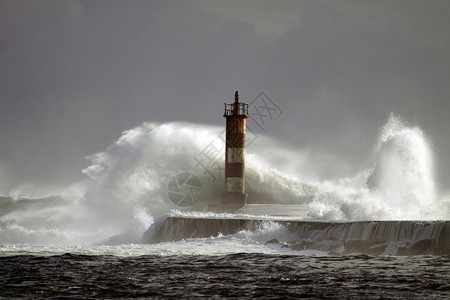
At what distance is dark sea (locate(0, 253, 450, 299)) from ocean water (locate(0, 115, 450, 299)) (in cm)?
2

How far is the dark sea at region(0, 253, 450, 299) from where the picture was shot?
9.15m

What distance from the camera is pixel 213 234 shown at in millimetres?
18625

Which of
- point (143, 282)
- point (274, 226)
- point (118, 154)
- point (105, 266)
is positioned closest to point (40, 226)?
point (118, 154)

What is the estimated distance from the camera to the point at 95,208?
2800 centimetres

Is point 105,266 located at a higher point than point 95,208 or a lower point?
lower

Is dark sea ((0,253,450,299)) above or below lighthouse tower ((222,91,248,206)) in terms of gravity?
below

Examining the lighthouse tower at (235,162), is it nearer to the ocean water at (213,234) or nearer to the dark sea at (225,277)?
the ocean water at (213,234)

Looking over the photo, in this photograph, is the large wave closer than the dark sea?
No

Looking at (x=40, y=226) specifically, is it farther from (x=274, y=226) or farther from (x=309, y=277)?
(x=309, y=277)

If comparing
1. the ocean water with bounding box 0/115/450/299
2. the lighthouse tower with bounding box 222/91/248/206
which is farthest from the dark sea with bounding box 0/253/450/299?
the lighthouse tower with bounding box 222/91/248/206

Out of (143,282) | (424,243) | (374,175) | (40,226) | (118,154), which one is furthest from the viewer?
(118,154)

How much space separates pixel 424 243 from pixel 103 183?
54.9 ft

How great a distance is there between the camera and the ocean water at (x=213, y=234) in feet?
32.6

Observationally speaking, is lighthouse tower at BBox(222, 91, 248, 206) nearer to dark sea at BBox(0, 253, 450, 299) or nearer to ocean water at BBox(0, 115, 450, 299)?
ocean water at BBox(0, 115, 450, 299)
